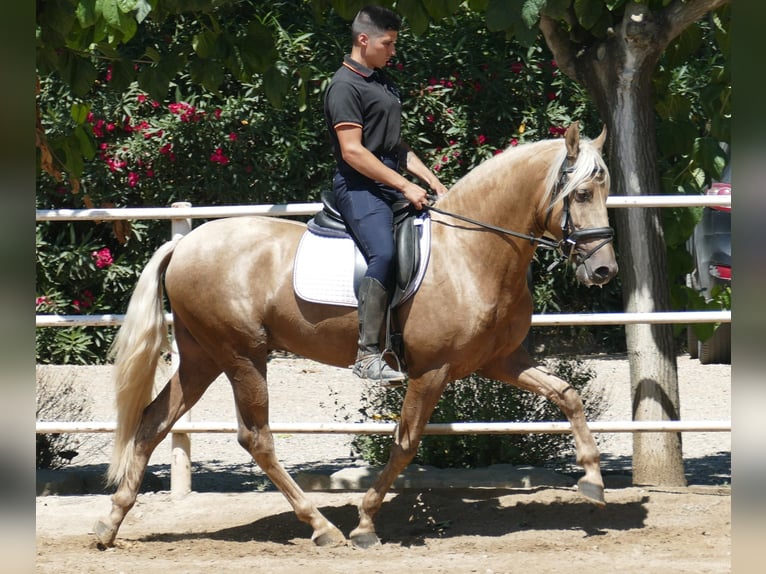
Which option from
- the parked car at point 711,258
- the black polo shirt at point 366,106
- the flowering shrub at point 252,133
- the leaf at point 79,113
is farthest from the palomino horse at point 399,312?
the flowering shrub at point 252,133

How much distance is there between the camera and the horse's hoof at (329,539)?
5.20m

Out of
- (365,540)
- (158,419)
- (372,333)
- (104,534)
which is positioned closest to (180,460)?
(158,419)

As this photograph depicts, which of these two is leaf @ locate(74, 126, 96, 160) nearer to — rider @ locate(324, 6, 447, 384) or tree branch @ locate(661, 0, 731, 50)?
rider @ locate(324, 6, 447, 384)

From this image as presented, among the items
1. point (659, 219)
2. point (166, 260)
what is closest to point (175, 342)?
point (166, 260)

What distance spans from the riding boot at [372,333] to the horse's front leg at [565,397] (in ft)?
2.58

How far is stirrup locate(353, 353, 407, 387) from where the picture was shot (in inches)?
188

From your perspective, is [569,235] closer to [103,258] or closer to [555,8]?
[555,8]

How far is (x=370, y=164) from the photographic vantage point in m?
4.80

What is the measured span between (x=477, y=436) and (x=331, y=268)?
7.26ft

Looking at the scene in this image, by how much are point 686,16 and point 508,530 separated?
3.22 meters

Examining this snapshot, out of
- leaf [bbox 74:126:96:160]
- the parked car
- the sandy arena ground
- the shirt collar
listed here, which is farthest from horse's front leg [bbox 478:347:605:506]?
leaf [bbox 74:126:96:160]

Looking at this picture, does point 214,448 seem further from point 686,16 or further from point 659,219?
point 686,16

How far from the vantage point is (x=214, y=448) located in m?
8.81

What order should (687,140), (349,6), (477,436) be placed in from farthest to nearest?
(477,436) → (687,140) → (349,6)
